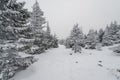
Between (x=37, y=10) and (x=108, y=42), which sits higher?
(x=37, y=10)

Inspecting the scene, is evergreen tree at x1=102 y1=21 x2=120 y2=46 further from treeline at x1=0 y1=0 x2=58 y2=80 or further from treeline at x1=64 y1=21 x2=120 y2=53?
treeline at x1=0 y1=0 x2=58 y2=80

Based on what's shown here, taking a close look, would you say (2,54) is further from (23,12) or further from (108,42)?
(108,42)

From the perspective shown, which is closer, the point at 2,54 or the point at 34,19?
the point at 2,54

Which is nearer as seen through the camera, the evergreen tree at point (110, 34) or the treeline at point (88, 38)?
the treeline at point (88, 38)

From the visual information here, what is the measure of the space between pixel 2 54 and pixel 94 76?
9.53m

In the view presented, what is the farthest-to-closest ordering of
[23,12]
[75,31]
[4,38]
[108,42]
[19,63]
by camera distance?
[108,42] → [75,31] → [23,12] → [19,63] → [4,38]

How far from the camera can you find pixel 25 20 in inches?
400

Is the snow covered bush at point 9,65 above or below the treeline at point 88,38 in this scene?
below

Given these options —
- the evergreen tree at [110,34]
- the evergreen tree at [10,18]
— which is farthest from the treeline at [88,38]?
the evergreen tree at [10,18]

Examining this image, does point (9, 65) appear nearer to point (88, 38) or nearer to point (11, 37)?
point (11, 37)

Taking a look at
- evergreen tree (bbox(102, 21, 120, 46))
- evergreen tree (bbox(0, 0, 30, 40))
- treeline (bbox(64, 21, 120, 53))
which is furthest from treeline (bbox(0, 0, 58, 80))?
evergreen tree (bbox(102, 21, 120, 46))

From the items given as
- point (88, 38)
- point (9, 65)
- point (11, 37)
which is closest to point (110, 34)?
point (88, 38)

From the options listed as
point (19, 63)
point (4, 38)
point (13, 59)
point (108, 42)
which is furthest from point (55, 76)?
point (108, 42)

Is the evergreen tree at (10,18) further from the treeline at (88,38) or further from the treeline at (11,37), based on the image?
the treeline at (88,38)
